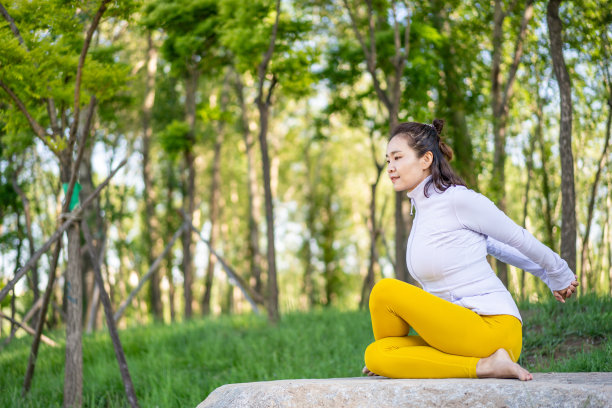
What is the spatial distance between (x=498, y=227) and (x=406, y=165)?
509mm

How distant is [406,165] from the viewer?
2.95m

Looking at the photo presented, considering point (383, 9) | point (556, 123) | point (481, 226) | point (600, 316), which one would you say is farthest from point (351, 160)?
point (481, 226)

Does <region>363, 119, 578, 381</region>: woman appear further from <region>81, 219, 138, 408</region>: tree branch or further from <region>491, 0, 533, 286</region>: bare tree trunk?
<region>491, 0, 533, 286</region>: bare tree trunk

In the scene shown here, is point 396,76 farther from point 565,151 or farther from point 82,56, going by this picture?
point 82,56

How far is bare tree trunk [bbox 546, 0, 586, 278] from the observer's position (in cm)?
584

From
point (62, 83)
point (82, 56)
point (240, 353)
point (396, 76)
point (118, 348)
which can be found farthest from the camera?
point (396, 76)

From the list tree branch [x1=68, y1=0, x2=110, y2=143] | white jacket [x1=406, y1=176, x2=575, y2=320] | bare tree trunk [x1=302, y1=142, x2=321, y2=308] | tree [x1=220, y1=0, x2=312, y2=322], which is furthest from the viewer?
bare tree trunk [x1=302, y1=142, x2=321, y2=308]

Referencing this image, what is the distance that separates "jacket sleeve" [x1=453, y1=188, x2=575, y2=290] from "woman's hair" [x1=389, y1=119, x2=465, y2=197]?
0.10 meters

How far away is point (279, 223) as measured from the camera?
2484 cm

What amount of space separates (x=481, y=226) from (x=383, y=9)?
701 centimetres

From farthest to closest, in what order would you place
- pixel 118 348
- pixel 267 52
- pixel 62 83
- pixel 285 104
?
pixel 285 104
pixel 267 52
pixel 62 83
pixel 118 348

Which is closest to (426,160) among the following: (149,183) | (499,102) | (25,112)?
(25,112)

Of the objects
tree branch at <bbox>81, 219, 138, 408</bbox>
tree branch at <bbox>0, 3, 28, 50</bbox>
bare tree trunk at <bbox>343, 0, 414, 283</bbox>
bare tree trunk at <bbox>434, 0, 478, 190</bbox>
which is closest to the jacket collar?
tree branch at <bbox>81, 219, 138, 408</bbox>

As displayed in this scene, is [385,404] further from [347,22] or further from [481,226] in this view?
[347,22]
